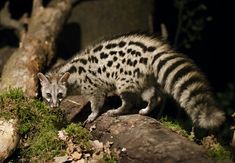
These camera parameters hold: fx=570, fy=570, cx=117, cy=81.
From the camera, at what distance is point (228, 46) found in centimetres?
1238

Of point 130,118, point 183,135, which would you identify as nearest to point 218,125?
point 183,135

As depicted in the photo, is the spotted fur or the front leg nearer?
the spotted fur

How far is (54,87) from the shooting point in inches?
296

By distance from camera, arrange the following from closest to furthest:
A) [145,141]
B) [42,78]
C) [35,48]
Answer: [145,141] < [42,78] < [35,48]

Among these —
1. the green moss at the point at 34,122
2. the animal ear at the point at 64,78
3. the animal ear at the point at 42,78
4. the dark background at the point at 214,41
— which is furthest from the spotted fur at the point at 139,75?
the dark background at the point at 214,41

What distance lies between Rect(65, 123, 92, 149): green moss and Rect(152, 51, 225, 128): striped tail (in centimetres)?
110

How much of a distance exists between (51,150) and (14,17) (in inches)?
181

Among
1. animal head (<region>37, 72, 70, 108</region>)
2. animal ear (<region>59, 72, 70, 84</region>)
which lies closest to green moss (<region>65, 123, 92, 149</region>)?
animal head (<region>37, 72, 70, 108</region>)

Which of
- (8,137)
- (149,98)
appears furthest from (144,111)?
(8,137)

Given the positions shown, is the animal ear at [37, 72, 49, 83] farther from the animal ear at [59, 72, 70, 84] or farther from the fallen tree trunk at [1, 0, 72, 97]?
the fallen tree trunk at [1, 0, 72, 97]

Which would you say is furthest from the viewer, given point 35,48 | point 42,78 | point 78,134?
point 35,48

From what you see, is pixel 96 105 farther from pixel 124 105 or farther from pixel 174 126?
pixel 174 126

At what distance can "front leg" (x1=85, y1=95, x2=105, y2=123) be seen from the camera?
747cm

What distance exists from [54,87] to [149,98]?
126cm
